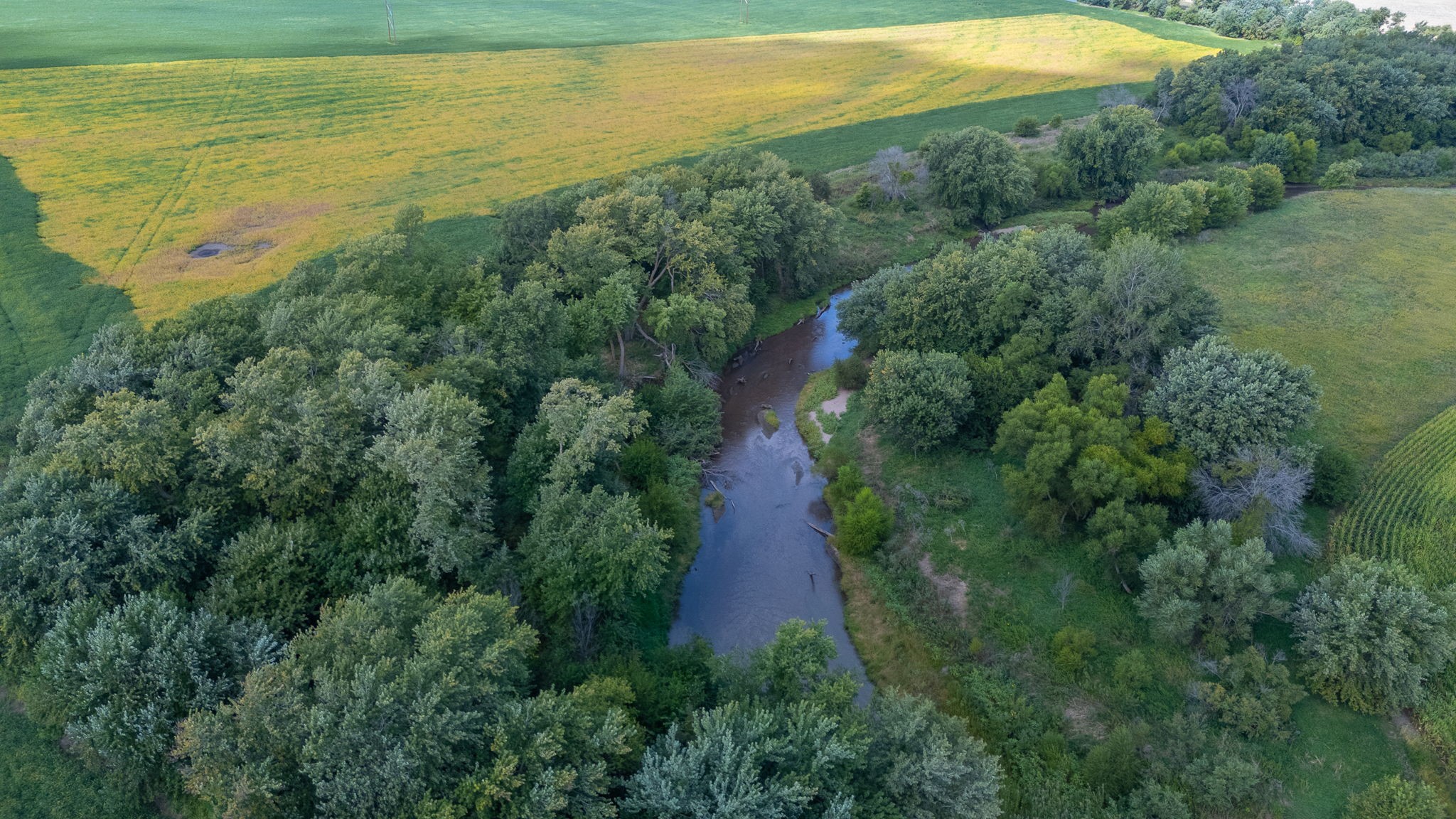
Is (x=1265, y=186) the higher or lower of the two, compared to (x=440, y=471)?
higher

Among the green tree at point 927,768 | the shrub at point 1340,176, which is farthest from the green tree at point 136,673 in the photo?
the shrub at point 1340,176

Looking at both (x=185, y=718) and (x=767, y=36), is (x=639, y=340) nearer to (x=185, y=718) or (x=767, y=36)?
(x=185, y=718)

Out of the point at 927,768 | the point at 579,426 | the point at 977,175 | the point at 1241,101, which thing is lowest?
the point at 927,768

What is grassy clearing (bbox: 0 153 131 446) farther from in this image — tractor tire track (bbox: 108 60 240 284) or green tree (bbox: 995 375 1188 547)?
green tree (bbox: 995 375 1188 547)

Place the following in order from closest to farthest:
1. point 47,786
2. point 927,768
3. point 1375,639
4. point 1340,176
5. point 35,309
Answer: point 927,768 → point 47,786 → point 1375,639 → point 35,309 → point 1340,176

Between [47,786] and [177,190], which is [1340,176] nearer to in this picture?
[47,786]

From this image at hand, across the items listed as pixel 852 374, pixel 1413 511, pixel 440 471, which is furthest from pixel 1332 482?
pixel 440 471

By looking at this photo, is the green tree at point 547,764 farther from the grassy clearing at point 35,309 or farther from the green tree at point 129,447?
the grassy clearing at point 35,309
